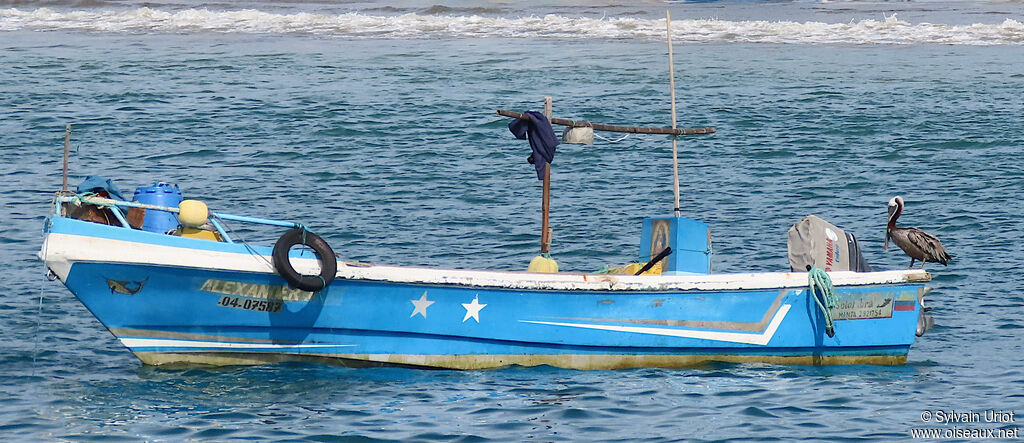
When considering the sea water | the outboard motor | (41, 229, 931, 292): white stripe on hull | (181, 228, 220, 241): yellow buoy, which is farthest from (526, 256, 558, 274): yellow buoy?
(181, 228, 220, 241): yellow buoy

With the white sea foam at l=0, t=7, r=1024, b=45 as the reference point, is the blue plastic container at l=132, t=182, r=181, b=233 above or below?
below

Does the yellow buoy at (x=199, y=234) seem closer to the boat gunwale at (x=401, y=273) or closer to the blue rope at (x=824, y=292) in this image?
the boat gunwale at (x=401, y=273)

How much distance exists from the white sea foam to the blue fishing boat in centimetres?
2703

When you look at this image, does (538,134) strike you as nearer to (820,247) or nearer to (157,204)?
(820,247)

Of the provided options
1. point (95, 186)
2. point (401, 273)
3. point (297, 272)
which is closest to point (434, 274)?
point (401, 273)

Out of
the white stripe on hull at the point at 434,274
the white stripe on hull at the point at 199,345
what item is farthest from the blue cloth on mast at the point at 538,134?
the white stripe on hull at the point at 199,345

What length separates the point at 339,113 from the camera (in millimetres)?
28562

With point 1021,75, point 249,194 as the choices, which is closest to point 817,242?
point 249,194

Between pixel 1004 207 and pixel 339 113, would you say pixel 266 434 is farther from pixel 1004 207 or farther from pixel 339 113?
pixel 339 113

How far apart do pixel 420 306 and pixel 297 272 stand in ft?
3.95

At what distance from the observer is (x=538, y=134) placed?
13.7 meters

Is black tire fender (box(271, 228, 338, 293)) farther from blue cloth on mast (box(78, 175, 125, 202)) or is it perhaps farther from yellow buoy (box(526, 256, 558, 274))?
yellow buoy (box(526, 256, 558, 274))

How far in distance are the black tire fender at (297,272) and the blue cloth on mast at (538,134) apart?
2.43 metres

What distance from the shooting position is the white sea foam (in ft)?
130
